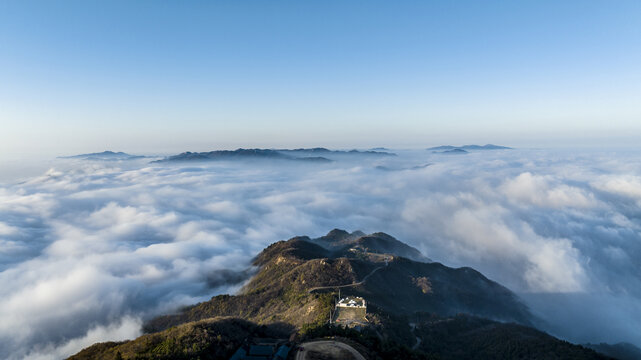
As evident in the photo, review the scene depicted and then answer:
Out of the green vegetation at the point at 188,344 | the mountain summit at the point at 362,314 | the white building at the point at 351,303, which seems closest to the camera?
the green vegetation at the point at 188,344

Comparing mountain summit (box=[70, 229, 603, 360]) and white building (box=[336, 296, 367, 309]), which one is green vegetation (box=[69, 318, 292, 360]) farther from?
white building (box=[336, 296, 367, 309])

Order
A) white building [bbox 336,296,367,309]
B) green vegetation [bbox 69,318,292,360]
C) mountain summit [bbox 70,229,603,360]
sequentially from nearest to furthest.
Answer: green vegetation [bbox 69,318,292,360] < mountain summit [bbox 70,229,603,360] < white building [bbox 336,296,367,309]

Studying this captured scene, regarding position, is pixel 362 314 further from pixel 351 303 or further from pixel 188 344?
pixel 188 344

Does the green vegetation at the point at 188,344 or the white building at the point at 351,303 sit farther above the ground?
the green vegetation at the point at 188,344

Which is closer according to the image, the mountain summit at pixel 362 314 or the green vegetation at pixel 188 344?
the green vegetation at pixel 188 344

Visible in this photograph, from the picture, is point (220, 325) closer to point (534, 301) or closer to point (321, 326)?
point (321, 326)

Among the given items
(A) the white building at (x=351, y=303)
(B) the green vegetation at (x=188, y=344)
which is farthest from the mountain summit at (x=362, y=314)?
(A) the white building at (x=351, y=303)

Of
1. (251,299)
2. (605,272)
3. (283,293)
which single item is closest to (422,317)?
(283,293)

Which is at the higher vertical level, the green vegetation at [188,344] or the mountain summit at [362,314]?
the green vegetation at [188,344]

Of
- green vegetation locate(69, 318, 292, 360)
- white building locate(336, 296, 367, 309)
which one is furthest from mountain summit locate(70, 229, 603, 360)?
white building locate(336, 296, 367, 309)

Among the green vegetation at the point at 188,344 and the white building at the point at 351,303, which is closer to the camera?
the green vegetation at the point at 188,344

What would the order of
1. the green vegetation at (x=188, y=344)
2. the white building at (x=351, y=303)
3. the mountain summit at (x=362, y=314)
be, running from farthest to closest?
the white building at (x=351, y=303) < the mountain summit at (x=362, y=314) < the green vegetation at (x=188, y=344)

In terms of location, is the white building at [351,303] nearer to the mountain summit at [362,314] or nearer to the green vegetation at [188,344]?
the mountain summit at [362,314]

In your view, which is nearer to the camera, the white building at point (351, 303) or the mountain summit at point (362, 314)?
the mountain summit at point (362, 314)
